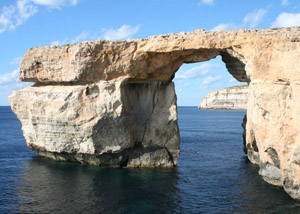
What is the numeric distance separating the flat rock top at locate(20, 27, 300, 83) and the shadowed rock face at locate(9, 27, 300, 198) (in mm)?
64

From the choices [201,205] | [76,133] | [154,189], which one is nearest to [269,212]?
[201,205]

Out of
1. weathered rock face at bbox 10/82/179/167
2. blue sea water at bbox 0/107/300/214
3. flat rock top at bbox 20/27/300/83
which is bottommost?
blue sea water at bbox 0/107/300/214

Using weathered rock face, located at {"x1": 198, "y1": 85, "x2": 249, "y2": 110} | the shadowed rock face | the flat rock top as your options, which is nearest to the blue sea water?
the shadowed rock face

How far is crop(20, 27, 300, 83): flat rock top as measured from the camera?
63.4 feet

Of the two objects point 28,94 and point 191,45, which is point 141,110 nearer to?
point 191,45

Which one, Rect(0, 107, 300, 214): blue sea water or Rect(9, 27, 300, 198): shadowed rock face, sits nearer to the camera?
Rect(0, 107, 300, 214): blue sea water

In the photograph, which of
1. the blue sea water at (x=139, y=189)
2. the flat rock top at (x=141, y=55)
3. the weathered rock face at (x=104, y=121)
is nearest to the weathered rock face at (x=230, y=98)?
the weathered rock face at (x=104, y=121)

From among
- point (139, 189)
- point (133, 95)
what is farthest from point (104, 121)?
point (139, 189)

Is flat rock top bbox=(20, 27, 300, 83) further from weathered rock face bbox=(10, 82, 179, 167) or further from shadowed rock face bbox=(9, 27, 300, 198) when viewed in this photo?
weathered rock face bbox=(10, 82, 179, 167)

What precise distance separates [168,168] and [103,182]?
5737 millimetres

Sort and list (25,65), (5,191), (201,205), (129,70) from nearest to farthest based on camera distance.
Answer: (201,205), (5,191), (129,70), (25,65)

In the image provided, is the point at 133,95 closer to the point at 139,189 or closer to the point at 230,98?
the point at 139,189

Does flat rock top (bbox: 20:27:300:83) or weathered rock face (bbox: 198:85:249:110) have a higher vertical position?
flat rock top (bbox: 20:27:300:83)

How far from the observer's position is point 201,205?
17016mm
